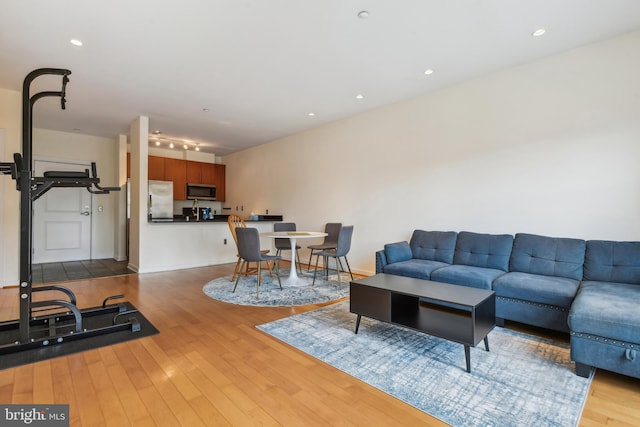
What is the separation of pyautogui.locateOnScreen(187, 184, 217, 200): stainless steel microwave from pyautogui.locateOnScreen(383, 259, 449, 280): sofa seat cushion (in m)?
5.88

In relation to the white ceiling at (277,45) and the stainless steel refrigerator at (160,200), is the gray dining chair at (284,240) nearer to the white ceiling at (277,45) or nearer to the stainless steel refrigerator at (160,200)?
the white ceiling at (277,45)

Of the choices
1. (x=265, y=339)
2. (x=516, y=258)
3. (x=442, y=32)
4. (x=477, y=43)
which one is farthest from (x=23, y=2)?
(x=516, y=258)

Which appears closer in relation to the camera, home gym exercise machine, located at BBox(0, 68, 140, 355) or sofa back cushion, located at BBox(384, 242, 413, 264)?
home gym exercise machine, located at BBox(0, 68, 140, 355)

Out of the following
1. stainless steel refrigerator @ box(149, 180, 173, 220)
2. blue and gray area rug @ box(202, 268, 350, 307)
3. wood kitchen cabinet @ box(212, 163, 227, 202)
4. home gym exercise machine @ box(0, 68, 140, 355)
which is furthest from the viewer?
wood kitchen cabinet @ box(212, 163, 227, 202)

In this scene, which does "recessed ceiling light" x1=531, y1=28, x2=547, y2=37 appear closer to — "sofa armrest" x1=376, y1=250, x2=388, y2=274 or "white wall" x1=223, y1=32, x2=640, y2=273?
"white wall" x1=223, y1=32, x2=640, y2=273

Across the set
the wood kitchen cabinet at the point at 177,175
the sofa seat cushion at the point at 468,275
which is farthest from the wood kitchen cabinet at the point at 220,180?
the sofa seat cushion at the point at 468,275

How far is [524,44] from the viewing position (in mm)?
3018

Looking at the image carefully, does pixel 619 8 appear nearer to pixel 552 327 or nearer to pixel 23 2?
pixel 552 327

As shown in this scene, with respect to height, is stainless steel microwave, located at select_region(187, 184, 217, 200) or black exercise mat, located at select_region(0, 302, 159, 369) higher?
stainless steel microwave, located at select_region(187, 184, 217, 200)

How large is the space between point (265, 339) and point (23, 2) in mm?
3266

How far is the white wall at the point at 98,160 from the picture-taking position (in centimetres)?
626

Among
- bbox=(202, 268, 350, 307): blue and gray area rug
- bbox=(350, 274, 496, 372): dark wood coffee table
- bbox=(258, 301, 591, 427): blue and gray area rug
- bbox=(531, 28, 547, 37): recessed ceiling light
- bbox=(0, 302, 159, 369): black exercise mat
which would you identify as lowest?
bbox=(258, 301, 591, 427): blue and gray area rug

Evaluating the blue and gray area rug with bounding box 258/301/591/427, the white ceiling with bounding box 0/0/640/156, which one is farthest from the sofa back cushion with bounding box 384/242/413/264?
the white ceiling with bounding box 0/0/640/156

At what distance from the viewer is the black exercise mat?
222cm
